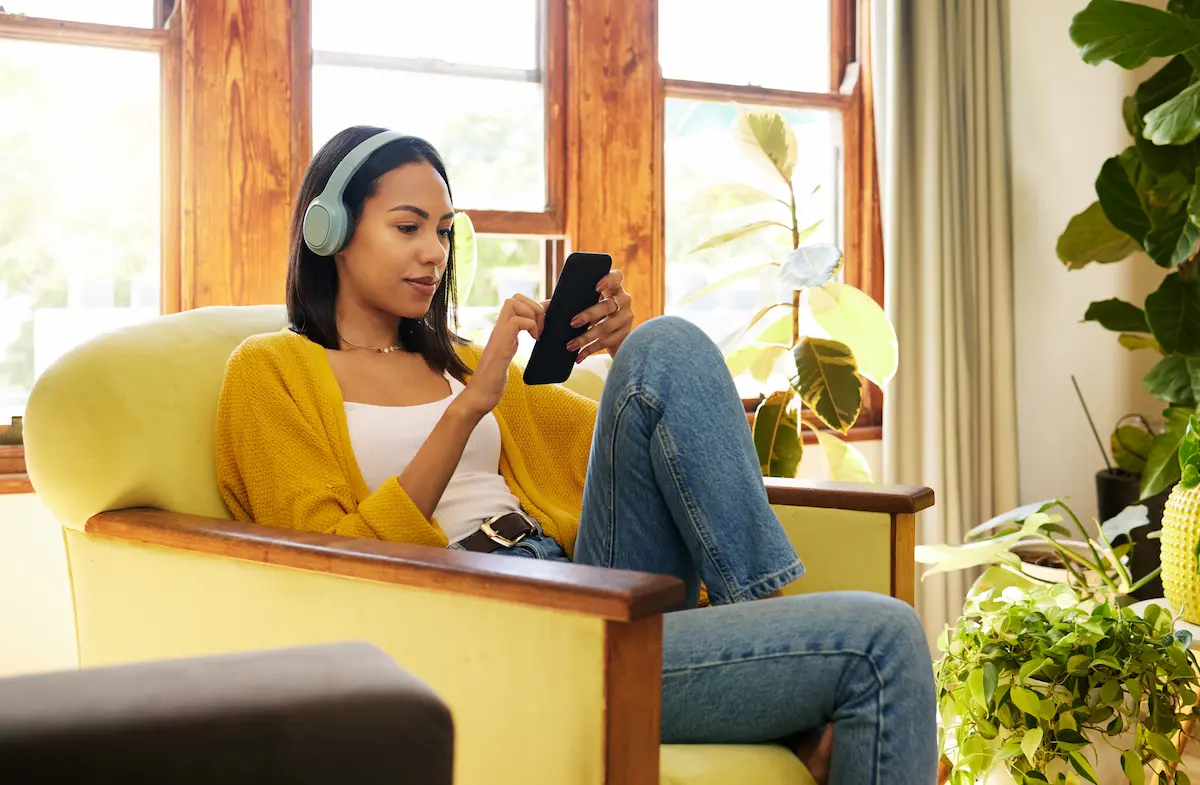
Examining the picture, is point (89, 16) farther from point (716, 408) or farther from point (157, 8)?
point (716, 408)

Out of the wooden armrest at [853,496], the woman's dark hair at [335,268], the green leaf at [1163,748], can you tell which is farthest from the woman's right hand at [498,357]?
the green leaf at [1163,748]

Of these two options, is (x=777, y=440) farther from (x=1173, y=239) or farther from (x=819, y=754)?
(x=819, y=754)

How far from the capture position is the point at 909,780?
111cm

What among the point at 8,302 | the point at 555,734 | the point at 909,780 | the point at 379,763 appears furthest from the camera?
the point at 8,302

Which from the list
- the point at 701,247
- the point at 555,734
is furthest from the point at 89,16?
the point at 555,734

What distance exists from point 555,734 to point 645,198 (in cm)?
203

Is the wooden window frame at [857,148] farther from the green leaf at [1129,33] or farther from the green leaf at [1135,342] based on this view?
the green leaf at [1129,33]

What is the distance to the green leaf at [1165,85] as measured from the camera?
8.36 feet

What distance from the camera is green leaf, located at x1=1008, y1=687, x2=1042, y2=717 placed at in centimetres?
169

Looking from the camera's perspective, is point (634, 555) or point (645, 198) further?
point (645, 198)

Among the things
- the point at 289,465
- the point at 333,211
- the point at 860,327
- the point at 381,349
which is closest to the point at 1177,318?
the point at 860,327

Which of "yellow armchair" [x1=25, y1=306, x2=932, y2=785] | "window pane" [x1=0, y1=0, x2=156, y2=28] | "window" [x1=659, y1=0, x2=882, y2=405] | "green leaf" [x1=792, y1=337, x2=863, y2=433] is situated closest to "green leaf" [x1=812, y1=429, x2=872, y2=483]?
"green leaf" [x1=792, y1=337, x2=863, y2=433]

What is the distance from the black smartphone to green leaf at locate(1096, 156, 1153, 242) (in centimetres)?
149

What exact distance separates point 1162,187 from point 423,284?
5.63ft
